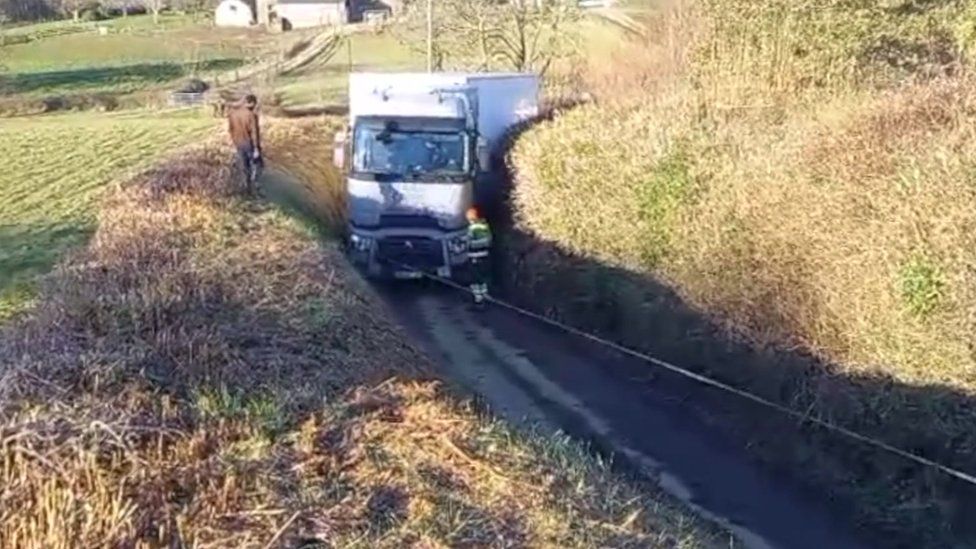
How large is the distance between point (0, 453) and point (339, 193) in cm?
1980

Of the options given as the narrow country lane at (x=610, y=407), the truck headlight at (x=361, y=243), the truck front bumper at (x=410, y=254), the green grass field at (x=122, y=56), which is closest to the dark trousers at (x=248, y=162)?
the truck headlight at (x=361, y=243)

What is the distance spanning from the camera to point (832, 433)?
13562 mm

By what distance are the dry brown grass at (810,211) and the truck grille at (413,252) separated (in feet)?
5.15

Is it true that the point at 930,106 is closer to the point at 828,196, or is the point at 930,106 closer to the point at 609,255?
the point at 828,196

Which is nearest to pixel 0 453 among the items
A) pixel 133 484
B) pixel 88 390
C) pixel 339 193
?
pixel 133 484

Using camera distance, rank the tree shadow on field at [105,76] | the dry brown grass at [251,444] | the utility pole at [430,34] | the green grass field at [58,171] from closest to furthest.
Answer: the dry brown grass at [251,444], the green grass field at [58,171], the utility pole at [430,34], the tree shadow on field at [105,76]

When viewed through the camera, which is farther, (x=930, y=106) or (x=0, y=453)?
(x=930, y=106)

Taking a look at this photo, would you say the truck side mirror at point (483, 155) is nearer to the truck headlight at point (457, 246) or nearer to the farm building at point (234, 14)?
the truck headlight at point (457, 246)

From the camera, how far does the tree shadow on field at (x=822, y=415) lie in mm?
12055

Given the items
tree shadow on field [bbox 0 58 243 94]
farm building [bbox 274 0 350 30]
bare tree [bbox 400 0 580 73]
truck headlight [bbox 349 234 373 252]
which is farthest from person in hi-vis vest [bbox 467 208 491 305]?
farm building [bbox 274 0 350 30]

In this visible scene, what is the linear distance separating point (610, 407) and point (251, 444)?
327 inches

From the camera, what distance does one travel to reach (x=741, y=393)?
13.9 metres

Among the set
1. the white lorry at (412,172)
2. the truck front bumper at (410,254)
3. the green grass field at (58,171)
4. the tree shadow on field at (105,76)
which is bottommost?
the tree shadow on field at (105,76)

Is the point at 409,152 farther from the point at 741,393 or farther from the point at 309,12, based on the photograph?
the point at 309,12
